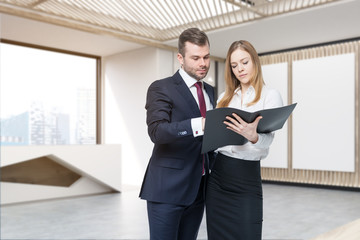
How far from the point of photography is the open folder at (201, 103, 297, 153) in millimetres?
1548

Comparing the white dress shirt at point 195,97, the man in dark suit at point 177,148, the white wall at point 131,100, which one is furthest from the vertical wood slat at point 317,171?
the man in dark suit at point 177,148

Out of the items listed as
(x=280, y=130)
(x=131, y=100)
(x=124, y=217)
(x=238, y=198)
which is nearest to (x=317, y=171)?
(x=280, y=130)

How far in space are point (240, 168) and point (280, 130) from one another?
7.68m

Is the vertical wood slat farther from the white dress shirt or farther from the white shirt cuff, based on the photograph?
the white shirt cuff

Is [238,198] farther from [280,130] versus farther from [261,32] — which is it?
[280,130]

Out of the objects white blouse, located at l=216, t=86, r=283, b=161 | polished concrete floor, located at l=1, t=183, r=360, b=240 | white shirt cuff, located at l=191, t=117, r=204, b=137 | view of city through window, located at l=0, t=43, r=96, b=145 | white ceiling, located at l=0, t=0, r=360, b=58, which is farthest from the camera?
view of city through window, located at l=0, t=43, r=96, b=145

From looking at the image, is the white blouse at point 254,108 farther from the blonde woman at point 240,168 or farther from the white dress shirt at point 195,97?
the white dress shirt at point 195,97

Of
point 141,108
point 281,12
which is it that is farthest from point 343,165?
point 141,108

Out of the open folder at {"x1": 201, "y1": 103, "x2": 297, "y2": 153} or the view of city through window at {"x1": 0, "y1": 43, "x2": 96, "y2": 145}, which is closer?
the open folder at {"x1": 201, "y1": 103, "x2": 297, "y2": 153}

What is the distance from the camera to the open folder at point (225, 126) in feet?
5.08

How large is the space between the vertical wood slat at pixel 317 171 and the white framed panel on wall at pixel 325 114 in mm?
119

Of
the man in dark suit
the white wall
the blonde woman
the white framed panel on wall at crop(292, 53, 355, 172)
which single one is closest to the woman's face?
the blonde woman

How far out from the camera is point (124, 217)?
5469 millimetres

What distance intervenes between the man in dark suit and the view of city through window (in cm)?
744
